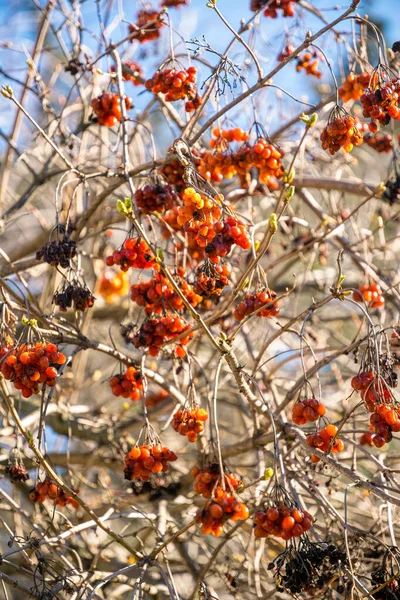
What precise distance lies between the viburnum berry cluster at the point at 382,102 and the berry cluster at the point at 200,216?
0.79 meters

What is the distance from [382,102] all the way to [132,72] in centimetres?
153

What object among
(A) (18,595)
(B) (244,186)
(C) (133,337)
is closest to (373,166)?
(B) (244,186)

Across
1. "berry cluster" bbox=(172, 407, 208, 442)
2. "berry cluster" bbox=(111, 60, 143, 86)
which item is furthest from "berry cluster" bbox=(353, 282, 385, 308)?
"berry cluster" bbox=(111, 60, 143, 86)

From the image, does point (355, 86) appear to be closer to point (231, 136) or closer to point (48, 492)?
point (231, 136)

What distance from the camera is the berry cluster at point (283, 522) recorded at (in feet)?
6.90

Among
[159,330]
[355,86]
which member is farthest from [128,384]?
[355,86]

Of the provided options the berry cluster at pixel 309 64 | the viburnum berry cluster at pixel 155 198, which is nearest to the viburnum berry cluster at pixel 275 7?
the berry cluster at pixel 309 64

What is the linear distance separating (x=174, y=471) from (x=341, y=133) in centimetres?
243

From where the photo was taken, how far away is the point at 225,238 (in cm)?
229

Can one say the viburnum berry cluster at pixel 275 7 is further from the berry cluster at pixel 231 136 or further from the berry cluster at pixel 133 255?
the berry cluster at pixel 133 255

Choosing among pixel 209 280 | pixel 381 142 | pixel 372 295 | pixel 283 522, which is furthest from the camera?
pixel 381 142

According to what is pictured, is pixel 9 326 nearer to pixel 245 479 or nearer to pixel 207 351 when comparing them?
pixel 245 479

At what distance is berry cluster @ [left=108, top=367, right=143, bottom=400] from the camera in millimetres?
2709

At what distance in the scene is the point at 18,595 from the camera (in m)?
5.11
